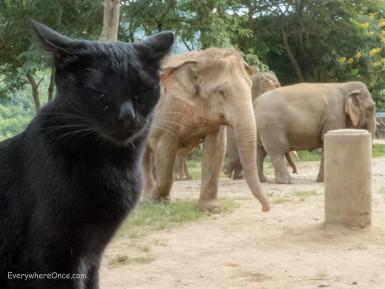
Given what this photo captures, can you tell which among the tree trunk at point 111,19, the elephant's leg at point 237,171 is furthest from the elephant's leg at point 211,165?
the elephant's leg at point 237,171

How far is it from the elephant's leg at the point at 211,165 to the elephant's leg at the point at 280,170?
411 cm

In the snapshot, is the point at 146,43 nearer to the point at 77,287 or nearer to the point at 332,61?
the point at 77,287

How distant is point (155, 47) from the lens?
321 cm

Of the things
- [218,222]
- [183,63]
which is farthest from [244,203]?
[183,63]

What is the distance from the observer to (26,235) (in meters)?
3.07

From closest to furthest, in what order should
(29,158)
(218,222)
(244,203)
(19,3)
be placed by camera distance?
(29,158) < (218,222) < (244,203) < (19,3)

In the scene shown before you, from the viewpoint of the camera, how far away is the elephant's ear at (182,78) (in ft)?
26.2

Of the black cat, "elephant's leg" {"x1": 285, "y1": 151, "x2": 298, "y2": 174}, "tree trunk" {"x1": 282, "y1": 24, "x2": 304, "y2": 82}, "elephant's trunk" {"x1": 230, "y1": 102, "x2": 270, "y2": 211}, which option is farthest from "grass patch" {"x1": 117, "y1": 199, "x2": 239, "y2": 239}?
"tree trunk" {"x1": 282, "y1": 24, "x2": 304, "y2": 82}

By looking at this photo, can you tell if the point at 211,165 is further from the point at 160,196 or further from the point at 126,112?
the point at 126,112

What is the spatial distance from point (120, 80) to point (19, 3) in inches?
533

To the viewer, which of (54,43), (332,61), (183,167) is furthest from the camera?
(332,61)

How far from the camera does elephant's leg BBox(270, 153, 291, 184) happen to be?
491 inches

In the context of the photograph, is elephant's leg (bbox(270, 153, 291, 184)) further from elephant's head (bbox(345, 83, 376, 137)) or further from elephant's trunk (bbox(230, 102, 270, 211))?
elephant's trunk (bbox(230, 102, 270, 211))

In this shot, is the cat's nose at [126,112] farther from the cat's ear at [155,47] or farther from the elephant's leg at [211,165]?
the elephant's leg at [211,165]
